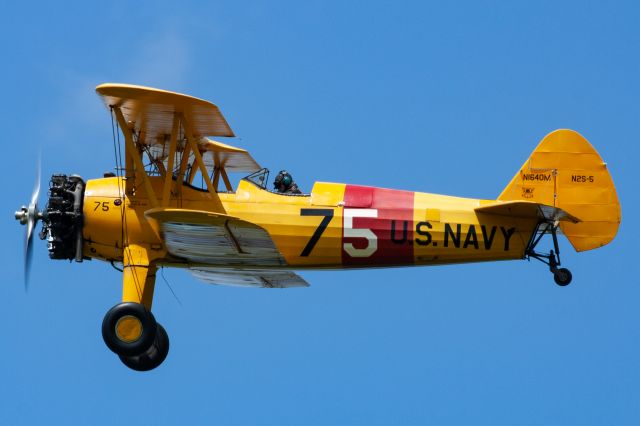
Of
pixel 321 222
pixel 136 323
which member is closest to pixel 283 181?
pixel 321 222

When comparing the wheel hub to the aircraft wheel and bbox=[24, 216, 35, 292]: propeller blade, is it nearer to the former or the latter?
bbox=[24, 216, 35, 292]: propeller blade

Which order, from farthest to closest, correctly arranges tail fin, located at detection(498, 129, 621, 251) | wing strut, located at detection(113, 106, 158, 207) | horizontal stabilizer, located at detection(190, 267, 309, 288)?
1. horizontal stabilizer, located at detection(190, 267, 309, 288)
2. tail fin, located at detection(498, 129, 621, 251)
3. wing strut, located at detection(113, 106, 158, 207)

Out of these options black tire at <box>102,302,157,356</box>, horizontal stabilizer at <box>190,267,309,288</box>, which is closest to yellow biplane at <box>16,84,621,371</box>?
black tire at <box>102,302,157,356</box>

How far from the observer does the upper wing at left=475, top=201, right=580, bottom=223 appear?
19391mm

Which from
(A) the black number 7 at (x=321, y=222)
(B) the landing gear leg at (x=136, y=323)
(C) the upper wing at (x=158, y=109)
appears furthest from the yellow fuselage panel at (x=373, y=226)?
(C) the upper wing at (x=158, y=109)

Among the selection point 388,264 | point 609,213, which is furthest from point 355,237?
point 609,213

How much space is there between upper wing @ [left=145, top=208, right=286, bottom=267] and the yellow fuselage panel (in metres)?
0.31

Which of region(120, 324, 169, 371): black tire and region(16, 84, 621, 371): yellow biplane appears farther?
region(120, 324, 169, 371): black tire

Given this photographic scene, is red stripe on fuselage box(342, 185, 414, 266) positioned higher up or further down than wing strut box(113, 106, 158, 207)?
further down

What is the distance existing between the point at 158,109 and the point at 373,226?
358 centimetres

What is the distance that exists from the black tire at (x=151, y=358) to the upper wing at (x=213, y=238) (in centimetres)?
130

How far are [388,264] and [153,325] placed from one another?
3.58 m

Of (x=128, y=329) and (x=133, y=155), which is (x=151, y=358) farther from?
(x=133, y=155)

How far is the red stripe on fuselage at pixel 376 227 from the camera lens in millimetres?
19859
